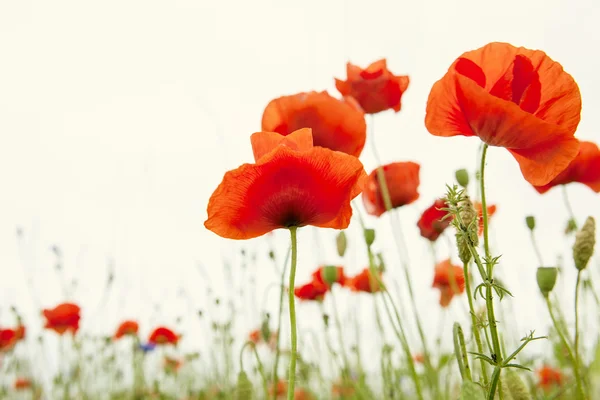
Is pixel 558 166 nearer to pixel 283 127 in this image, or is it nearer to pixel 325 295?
pixel 283 127

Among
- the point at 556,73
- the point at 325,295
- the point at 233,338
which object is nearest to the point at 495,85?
the point at 556,73

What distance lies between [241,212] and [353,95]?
0.89m

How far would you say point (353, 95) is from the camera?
1.70 m

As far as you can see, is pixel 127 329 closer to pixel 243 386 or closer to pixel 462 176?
pixel 243 386

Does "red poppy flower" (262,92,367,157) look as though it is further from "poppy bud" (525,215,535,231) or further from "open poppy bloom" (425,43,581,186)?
"poppy bud" (525,215,535,231)

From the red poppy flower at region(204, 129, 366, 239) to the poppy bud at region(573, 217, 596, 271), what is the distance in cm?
50

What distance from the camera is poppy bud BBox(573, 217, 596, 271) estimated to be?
1104 millimetres

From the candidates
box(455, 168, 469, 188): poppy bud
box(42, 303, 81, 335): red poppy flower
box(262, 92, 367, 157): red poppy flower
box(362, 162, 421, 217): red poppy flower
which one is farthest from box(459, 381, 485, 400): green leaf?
box(42, 303, 81, 335): red poppy flower

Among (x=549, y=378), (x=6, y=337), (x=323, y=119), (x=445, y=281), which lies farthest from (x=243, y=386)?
(x=6, y=337)

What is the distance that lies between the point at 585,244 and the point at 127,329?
10.0ft

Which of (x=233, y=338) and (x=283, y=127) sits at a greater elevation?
(x=283, y=127)

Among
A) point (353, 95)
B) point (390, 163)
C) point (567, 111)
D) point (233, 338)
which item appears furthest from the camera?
point (233, 338)

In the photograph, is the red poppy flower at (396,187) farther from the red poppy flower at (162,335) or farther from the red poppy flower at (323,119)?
the red poppy flower at (162,335)

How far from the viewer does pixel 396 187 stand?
6.15 ft
